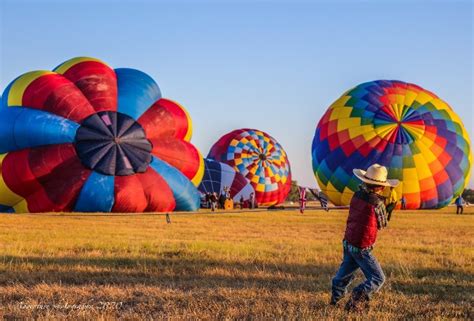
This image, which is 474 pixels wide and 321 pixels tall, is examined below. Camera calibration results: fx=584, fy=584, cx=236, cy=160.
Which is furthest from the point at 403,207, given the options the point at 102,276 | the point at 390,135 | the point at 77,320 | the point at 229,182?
the point at 77,320

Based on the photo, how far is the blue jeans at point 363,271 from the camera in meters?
4.84

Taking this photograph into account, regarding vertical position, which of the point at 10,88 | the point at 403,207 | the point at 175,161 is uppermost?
the point at 10,88

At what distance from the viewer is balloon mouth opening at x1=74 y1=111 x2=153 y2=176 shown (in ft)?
61.0

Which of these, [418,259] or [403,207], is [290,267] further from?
[403,207]

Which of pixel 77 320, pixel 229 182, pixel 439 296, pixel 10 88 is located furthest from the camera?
pixel 229 182

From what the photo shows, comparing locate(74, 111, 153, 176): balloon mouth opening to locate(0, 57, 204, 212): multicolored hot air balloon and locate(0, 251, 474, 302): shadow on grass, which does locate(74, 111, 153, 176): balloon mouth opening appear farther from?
locate(0, 251, 474, 302): shadow on grass

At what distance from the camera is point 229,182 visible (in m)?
27.7

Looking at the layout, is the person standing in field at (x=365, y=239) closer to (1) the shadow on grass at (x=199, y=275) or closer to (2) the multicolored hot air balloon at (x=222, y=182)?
(1) the shadow on grass at (x=199, y=275)

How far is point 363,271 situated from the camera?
494 centimetres

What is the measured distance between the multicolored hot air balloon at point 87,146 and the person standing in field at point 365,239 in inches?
557

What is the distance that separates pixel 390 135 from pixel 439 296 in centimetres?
1706

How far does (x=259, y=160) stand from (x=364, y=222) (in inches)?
1128

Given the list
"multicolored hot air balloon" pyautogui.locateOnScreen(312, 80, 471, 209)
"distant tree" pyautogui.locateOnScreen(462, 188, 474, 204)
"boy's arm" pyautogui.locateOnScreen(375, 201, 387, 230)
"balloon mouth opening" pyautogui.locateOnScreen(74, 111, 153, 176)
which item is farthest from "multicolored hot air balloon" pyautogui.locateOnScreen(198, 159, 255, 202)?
"distant tree" pyautogui.locateOnScreen(462, 188, 474, 204)

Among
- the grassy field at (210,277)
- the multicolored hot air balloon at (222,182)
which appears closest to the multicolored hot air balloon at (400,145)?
the multicolored hot air balloon at (222,182)
